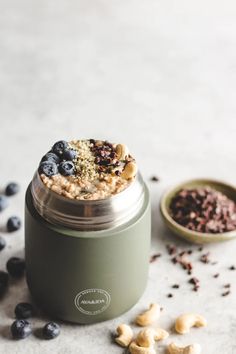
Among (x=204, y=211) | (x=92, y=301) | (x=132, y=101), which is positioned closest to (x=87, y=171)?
(x=92, y=301)

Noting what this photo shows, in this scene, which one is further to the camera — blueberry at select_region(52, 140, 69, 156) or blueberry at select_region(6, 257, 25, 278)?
blueberry at select_region(6, 257, 25, 278)

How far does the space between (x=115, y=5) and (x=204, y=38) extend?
0.58m

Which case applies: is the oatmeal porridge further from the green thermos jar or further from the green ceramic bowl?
the green ceramic bowl

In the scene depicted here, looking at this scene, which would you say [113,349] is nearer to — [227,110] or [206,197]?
[206,197]

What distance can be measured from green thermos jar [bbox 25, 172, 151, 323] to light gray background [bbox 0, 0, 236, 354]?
102mm

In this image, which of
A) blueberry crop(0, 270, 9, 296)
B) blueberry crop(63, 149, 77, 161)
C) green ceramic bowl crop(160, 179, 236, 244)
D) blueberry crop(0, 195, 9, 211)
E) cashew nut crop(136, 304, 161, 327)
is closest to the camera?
blueberry crop(63, 149, 77, 161)

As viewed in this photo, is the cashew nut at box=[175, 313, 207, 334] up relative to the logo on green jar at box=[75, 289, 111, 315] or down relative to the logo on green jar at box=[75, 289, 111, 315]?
down

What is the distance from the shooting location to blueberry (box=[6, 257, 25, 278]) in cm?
219

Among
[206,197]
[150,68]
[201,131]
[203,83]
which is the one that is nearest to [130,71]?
[150,68]

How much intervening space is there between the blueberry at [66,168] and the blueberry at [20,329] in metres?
0.46

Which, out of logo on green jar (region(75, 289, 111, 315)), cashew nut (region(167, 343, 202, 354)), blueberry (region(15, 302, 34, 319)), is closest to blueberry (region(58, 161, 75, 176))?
logo on green jar (region(75, 289, 111, 315))

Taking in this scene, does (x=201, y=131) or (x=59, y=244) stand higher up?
(x=59, y=244)

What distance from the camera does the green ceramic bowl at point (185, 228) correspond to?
2.24 meters

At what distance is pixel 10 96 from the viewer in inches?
119
